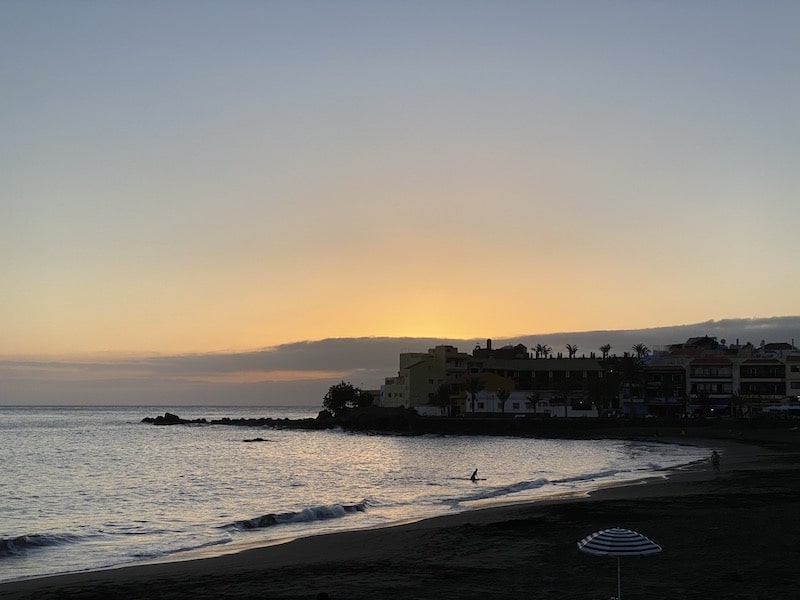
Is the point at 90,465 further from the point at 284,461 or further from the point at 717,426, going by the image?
the point at 717,426

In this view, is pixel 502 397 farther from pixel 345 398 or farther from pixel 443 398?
pixel 345 398

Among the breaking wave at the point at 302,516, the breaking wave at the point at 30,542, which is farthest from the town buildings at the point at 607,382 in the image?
the breaking wave at the point at 30,542

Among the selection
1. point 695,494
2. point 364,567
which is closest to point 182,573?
point 364,567

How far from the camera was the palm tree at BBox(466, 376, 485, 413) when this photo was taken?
13488 centimetres

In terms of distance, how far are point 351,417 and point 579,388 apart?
42.9 metres

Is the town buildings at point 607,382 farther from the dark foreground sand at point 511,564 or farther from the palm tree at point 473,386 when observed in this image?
the dark foreground sand at point 511,564

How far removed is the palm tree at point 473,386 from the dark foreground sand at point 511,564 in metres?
103

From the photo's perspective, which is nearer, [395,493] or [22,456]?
[395,493]

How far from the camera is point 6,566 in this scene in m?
25.0

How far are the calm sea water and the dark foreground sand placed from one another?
4.54 m

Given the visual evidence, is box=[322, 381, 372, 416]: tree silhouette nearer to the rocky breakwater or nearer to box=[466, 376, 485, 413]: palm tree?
the rocky breakwater

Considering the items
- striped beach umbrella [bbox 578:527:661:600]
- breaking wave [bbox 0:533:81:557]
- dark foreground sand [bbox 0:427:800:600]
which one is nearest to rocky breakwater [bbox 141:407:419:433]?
breaking wave [bbox 0:533:81:557]

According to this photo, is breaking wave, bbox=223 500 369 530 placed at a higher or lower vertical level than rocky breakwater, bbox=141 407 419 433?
higher

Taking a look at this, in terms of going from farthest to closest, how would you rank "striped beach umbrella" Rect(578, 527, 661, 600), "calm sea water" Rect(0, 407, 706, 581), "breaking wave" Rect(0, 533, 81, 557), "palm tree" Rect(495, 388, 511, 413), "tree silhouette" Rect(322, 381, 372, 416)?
"tree silhouette" Rect(322, 381, 372, 416)
"palm tree" Rect(495, 388, 511, 413)
"calm sea water" Rect(0, 407, 706, 581)
"breaking wave" Rect(0, 533, 81, 557)
"striped beach umbrella" Rect(578, 527, 661, 600)
